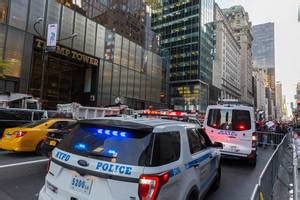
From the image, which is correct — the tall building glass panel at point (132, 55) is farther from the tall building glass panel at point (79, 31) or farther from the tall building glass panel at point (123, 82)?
the tall building glass panel at point (79, 31)

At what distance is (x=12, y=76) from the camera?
24.1 meters

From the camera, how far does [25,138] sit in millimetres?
10203

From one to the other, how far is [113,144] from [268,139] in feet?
66.8

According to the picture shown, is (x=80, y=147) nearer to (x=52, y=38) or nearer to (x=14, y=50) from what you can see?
(x=52, y=38)

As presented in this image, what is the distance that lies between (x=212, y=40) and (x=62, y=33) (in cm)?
7853

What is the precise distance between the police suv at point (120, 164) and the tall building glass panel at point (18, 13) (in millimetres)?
23540

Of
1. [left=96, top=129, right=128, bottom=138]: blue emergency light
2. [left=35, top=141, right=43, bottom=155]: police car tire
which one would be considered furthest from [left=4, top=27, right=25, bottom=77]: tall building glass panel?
[left=96, top=129, right=128, bottom=138]: blue emergency light

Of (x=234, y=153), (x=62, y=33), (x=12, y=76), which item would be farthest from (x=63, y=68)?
(x=234, y=153)

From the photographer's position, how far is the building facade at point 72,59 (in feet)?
80.0

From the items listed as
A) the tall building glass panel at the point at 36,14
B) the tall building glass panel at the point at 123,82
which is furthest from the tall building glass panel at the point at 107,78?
the tall building glass panel at the point at 36,14

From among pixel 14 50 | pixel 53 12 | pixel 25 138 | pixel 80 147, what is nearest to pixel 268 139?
pixel 25 138

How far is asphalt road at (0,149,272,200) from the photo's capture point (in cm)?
615

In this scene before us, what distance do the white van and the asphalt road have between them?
580 mm

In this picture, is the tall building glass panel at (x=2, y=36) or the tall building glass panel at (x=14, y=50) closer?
the tall building glass panel at (x=2, y=36)
